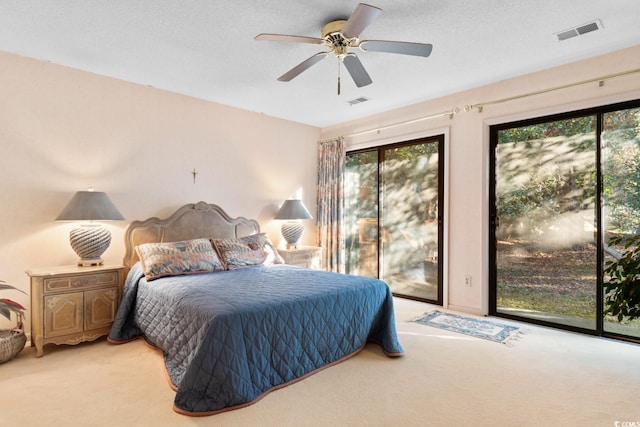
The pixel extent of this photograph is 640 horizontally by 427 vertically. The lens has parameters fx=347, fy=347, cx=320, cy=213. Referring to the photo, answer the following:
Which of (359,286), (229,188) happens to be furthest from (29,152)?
(359,286)

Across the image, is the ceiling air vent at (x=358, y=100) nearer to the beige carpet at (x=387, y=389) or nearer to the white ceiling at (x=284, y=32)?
the white ceiling at (x=284, y=32)

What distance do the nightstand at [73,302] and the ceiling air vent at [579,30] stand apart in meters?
4.39

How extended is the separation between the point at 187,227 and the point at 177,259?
850 millimetres

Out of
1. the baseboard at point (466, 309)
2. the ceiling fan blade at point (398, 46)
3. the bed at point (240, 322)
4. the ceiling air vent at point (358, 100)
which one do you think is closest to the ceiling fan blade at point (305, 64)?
the ceiling fan blade at point (398, 46)

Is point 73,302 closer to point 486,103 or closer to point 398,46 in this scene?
point 398,46

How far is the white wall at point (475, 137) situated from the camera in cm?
343

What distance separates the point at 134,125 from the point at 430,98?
3556 mm

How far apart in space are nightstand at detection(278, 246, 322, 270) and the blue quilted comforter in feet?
4.45

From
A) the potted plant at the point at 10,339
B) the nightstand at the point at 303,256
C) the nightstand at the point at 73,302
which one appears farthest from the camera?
the nightstand at the point at 303,256

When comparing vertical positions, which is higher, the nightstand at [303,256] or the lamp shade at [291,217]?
the lamp shade at [291,217]

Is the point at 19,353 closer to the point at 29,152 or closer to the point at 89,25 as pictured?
the point at 29,152

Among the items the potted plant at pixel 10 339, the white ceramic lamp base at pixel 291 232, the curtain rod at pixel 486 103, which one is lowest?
the potted plant at pixel 10 339

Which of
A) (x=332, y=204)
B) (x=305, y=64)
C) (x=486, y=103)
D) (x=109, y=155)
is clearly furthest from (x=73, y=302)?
(x=486, y=103)

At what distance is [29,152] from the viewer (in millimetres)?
3223
